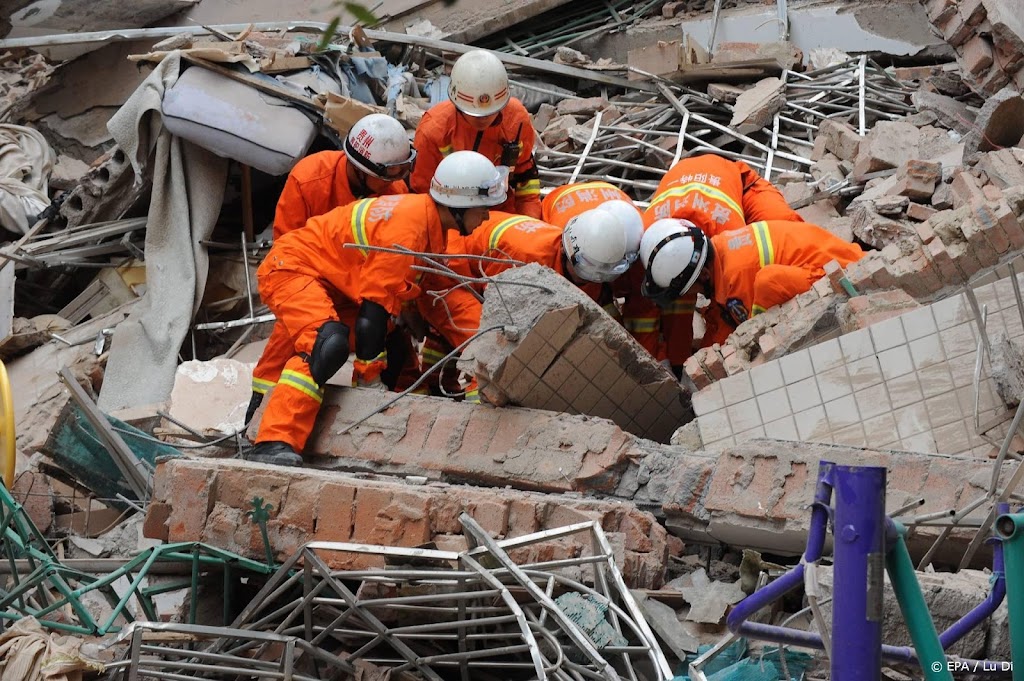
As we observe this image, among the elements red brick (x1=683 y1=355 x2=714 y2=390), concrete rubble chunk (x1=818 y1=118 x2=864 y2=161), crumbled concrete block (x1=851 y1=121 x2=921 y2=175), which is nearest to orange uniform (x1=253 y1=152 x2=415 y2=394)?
red brick (x1=683 y1=355 x2=714 y2=390)

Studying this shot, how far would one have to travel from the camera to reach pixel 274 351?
639cm

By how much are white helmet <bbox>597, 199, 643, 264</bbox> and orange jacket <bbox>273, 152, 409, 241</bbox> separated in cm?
151

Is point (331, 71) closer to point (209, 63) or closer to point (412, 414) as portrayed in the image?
point (209, 63)

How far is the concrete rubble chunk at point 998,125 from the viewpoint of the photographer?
24.3 feet

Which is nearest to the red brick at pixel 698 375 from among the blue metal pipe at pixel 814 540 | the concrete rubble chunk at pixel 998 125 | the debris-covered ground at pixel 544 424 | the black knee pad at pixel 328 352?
the debris-covered ground at pixel 544 424

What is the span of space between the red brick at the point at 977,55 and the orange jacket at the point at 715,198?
172 centimetres

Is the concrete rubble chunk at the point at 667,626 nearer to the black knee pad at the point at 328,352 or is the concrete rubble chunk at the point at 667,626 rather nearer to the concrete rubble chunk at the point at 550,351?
the concrete rubble chunk at the point at 550,351

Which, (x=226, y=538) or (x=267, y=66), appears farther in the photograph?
(x=267, y=66)

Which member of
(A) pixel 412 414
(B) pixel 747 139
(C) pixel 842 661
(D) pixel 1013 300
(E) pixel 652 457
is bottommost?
(B) pixel 747 139

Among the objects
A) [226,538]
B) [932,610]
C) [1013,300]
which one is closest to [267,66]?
[226,538]

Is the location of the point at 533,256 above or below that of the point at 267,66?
above

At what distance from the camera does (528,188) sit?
7.53m

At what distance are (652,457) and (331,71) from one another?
5144 millimetres

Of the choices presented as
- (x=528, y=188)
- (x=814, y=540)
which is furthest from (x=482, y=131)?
(x=814, y=540)
